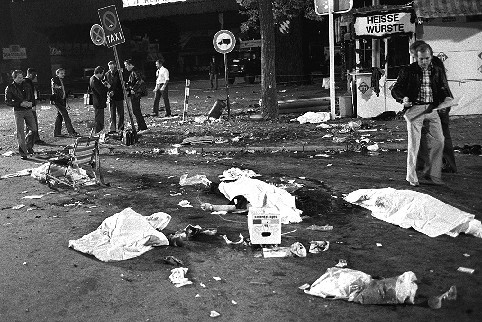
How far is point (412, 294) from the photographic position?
416 cm

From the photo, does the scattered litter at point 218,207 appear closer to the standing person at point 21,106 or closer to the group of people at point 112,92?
the standing person at point 21,106

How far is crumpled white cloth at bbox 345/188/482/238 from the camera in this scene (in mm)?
5621

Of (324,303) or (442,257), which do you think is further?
(442,257)

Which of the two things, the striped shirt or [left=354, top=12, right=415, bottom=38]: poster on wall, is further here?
[left=354, top=12, right=415, bottom=38]: poster on wall

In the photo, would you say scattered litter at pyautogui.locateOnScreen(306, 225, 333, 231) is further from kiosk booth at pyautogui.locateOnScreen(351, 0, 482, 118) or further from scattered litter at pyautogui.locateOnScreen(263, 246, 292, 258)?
kiosk booth at pyautogui.locateOnScreen(351, 0, 482, 118)

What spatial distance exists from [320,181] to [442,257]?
328 cm

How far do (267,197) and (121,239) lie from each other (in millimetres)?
1835

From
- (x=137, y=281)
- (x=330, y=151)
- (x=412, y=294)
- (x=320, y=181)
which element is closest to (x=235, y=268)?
(x=137, y=281)

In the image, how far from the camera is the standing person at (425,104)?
7.45m

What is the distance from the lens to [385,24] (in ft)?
45.3

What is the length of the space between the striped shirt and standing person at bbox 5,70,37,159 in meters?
8.57

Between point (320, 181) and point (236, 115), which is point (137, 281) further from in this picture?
point (236, 115)

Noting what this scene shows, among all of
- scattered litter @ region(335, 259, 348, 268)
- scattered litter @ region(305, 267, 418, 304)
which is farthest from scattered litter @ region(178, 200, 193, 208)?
scattered litter @ region(305, 267, 418, 304)

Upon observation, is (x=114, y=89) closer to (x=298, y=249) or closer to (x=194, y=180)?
(x=194, y=180)
